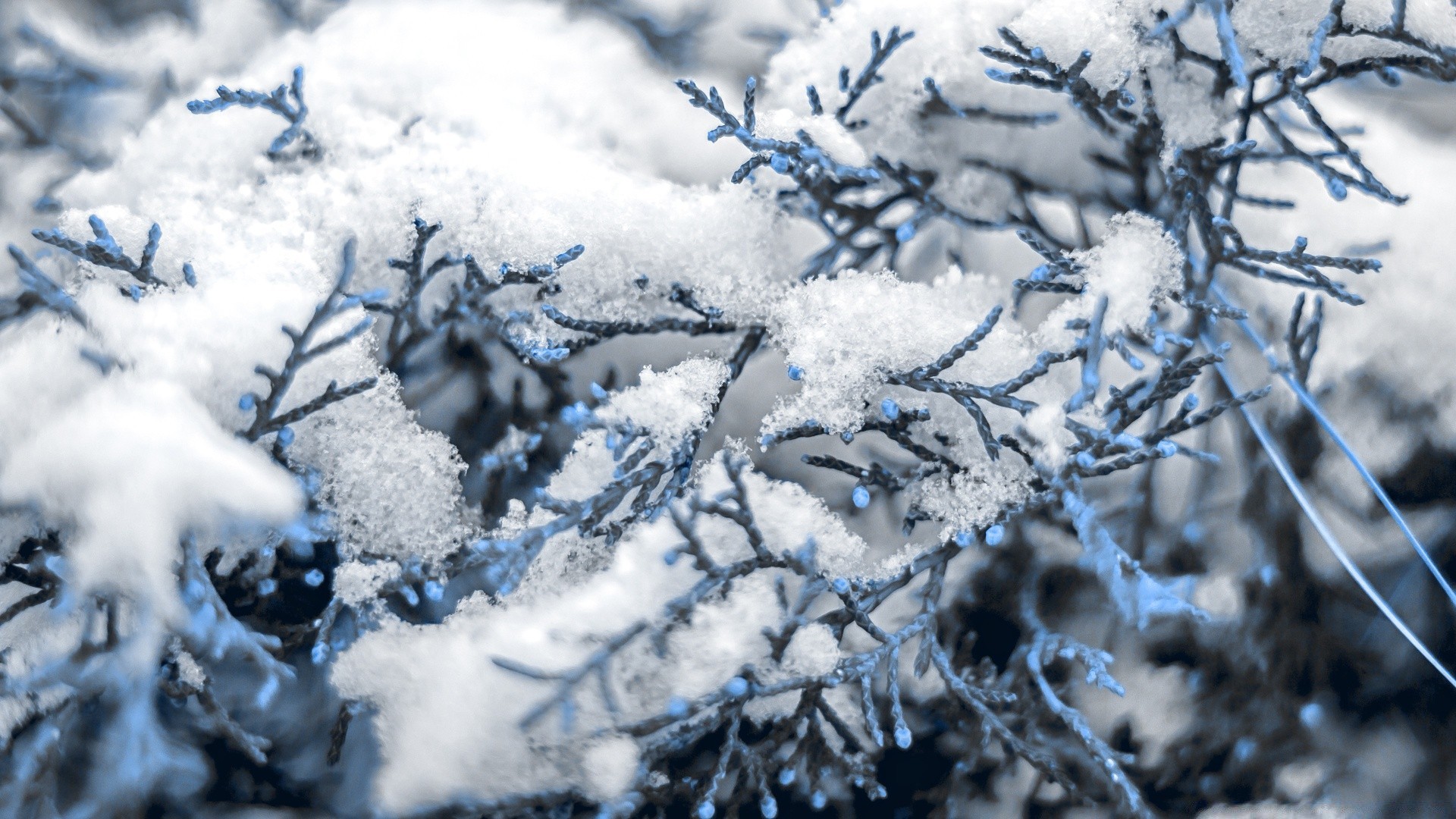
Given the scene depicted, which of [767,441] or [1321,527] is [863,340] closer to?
[767,441]

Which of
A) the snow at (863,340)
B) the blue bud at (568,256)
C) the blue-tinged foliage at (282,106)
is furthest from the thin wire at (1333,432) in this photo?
the blue-tinged foliage at (282,106)

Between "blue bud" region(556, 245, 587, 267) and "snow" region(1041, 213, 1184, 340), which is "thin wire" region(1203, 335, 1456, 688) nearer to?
"snow" region(1041, 213, 1184, 340)

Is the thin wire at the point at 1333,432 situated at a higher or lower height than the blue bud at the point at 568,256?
lower

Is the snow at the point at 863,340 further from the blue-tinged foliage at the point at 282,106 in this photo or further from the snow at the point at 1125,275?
the blue-tinged foliage at the point at 282,106

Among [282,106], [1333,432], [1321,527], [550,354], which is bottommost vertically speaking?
[1321,527]

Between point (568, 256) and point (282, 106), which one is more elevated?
point (282, 106)

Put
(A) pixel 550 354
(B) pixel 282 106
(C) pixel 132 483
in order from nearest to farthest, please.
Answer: (C) pixel 132 483, (A) pixel 550 354, (B) pixel 282 106

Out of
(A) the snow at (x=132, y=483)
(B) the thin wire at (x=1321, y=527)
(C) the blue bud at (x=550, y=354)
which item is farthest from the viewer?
(B) the thin wire at (x=1321, y=527)

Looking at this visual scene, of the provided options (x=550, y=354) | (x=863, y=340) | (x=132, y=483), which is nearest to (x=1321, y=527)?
(x=863, y=340)
